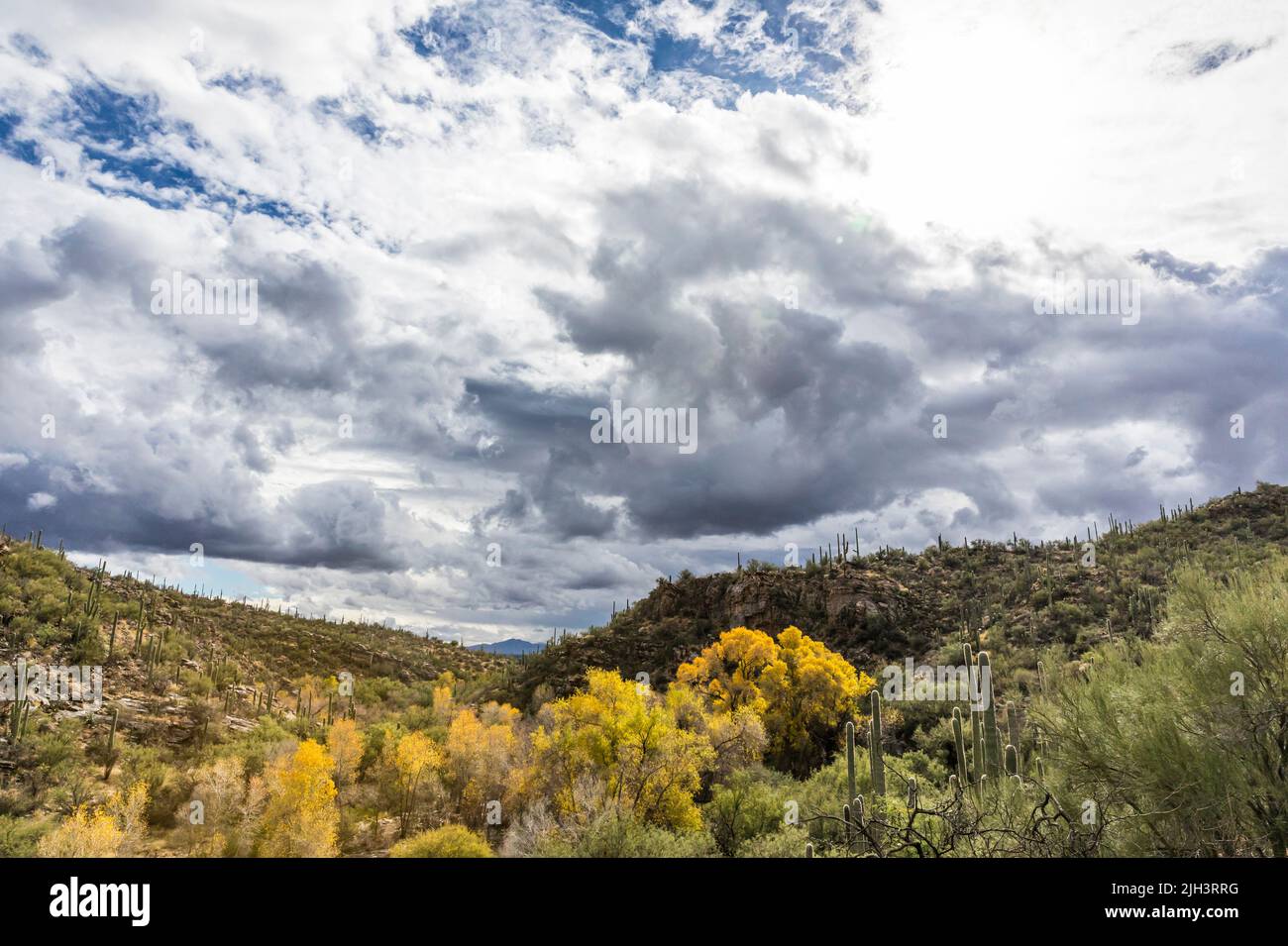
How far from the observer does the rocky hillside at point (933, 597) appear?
139 feet

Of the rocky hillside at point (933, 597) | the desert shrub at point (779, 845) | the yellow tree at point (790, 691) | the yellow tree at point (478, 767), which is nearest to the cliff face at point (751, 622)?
the rocky hillside at point (933, 597)

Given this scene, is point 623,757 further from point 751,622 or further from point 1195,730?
point 751,622

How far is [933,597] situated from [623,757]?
37582mm

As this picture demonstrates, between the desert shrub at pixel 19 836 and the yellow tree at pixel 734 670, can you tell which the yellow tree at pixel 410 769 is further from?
the yellow tree at pixel 734 670

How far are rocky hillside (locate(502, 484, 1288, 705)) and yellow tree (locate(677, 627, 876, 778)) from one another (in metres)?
10.1

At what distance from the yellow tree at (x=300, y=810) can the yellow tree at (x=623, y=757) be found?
27.0ft

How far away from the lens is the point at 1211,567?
35219 millimetres

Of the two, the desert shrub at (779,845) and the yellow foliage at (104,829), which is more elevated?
the desert shrub at (779,845)

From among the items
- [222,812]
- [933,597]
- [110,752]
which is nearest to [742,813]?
[222,812]

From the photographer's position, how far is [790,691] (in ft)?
122

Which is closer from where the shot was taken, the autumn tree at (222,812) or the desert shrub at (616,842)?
the desert shrub at (616,842)
